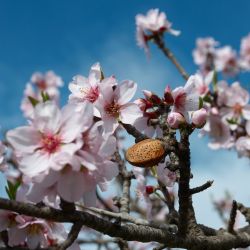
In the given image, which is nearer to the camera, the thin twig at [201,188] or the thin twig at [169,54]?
the thin twig at [201,188]

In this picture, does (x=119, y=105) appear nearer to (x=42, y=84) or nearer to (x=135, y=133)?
(x=135, y=133)

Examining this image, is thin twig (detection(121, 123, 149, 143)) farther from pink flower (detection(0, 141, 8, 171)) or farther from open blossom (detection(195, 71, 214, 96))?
open blossom (detection(195, 71, 214, 96))

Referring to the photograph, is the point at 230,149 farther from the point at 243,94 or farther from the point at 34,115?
the point at 34,115

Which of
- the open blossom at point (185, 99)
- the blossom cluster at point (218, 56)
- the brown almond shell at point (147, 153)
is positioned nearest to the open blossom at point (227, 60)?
the blossom cluster at point (218, 56)

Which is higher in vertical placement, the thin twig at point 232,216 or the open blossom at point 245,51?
the open blossom at point 245,51

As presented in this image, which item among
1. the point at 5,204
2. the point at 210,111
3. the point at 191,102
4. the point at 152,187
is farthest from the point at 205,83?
the point at 5,204

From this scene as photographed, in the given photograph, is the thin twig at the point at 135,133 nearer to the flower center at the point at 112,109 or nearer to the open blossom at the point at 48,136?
the flower center at the point at 112,109
